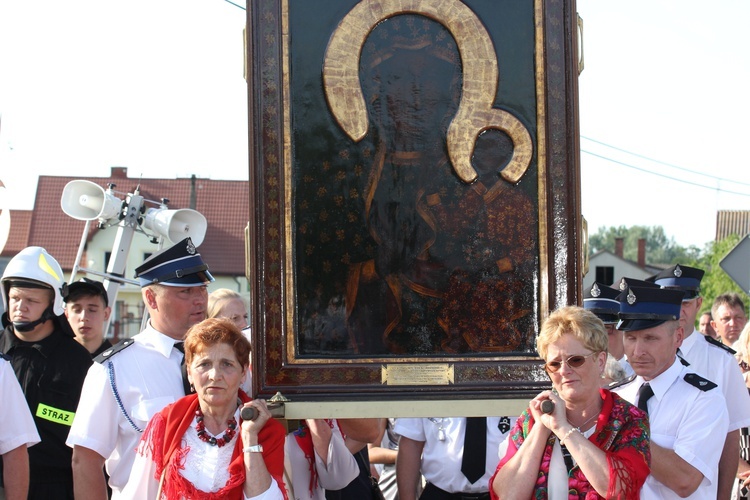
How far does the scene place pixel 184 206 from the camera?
4547 cm

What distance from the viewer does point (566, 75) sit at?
3.69 metres

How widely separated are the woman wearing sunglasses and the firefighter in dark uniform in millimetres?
2507

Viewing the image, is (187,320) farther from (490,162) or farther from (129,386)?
(490,162)

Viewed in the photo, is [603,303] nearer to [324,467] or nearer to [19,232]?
Result: [324,467]

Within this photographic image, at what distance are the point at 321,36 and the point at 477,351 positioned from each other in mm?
1320

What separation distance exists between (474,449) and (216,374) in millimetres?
1773

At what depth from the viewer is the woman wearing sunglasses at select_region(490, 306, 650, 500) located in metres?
3.31

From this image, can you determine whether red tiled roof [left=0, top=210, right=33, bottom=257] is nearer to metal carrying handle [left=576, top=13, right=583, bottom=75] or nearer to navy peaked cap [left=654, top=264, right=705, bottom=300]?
navy peaked cap [left=654, top=264, right=705, bottom=300]

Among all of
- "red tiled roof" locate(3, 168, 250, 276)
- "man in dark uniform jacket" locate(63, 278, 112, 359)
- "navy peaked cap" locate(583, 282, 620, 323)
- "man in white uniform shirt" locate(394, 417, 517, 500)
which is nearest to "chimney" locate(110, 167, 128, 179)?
"red tiled roof" locate(3, 168, 250, 276)

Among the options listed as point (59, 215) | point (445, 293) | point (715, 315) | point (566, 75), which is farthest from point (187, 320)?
point (59, 215)

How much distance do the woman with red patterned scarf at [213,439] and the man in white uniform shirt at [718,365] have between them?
215 cm

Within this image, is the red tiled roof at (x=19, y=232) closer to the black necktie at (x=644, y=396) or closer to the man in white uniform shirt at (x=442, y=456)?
the man in white uniform shirt at (x=442, y=456)

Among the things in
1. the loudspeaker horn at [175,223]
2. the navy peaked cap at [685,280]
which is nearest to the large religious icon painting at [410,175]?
the navy peaked cap at [685,280]

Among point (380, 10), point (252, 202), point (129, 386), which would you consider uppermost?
point (380, 10)
